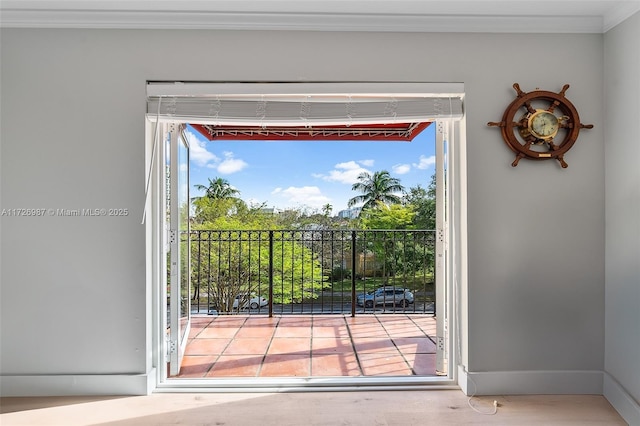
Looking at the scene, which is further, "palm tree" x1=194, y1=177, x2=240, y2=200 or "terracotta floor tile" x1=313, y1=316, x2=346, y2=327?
"palm tree" x1=194, y1=177, x2=240, y2=200

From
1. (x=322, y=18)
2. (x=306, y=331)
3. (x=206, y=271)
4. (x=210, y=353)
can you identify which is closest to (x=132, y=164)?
(x=322, y=18)

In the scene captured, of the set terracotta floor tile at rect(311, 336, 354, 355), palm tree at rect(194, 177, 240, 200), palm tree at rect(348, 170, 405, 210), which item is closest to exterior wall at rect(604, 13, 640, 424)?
terracotta floor tile at rect(311, 336, 354, 355)

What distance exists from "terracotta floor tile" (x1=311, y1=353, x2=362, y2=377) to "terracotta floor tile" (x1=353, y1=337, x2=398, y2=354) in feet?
0.63

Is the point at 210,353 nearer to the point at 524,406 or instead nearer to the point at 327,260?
the point at 524,406

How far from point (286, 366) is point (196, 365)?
65cm

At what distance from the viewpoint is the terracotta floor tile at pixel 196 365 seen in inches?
→ 101

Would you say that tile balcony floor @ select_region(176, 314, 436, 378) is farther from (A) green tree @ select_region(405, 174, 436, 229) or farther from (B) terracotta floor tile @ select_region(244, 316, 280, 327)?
(A) green tree @ select_region(405, 174, 436, 229)

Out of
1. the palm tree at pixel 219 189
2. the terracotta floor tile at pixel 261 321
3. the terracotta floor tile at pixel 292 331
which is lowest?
the terracotta floor tile at pixel 261 321

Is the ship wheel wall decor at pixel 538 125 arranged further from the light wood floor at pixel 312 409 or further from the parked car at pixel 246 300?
the parked car at pixel 246 300

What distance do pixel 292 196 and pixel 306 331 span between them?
2.97m

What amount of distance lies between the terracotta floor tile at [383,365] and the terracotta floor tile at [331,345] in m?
0.21

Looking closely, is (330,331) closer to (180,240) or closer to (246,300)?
(180,240)

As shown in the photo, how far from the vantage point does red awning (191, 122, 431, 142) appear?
397 cm

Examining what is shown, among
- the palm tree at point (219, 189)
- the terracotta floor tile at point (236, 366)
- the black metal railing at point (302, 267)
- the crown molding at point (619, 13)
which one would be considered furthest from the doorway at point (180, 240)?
the palm tree at point (219, 189)
